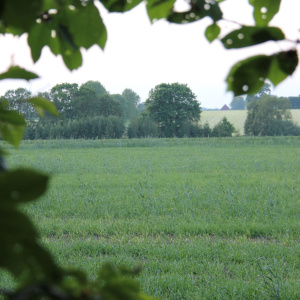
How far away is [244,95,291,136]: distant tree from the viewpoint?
47.3 m

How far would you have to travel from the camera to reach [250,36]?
49cm

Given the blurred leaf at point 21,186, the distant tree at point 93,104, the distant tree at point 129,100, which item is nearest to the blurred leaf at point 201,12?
the blurred leaf at point 21,186

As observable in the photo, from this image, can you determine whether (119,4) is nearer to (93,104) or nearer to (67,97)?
(67,97)

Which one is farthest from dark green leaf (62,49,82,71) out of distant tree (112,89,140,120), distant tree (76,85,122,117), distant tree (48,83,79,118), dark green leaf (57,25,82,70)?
distant tree (112,89,140,120)

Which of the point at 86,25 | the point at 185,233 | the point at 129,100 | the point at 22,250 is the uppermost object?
the point at 129,100

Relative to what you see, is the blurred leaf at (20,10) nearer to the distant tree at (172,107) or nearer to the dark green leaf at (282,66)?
the dark green leaf at (282,66)

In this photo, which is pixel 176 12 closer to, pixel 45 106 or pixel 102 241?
pixel 45 106

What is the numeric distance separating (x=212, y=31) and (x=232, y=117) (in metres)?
58.3

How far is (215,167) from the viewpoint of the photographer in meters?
14.8

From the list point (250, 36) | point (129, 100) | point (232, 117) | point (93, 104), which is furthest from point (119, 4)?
point (129, 100)

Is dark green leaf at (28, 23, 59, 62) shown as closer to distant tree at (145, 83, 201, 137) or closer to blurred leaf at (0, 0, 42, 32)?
blurred leaf at (0, 0, 42, 32)

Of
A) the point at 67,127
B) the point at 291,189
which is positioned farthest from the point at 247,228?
the point at 67,127

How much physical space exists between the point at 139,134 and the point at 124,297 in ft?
152

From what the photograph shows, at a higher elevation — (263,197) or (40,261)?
(40,261)
